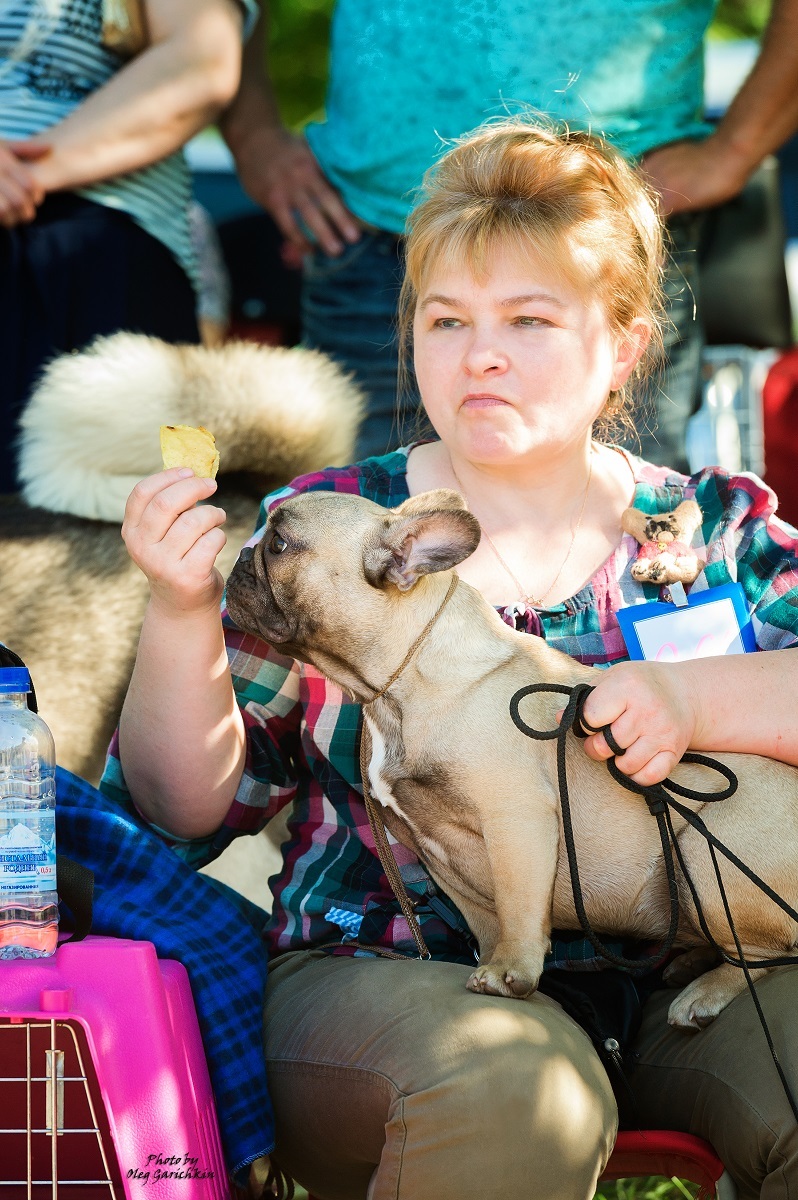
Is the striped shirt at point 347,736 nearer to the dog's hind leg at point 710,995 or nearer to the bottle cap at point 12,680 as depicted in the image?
the dog's hind leg at point 710,995

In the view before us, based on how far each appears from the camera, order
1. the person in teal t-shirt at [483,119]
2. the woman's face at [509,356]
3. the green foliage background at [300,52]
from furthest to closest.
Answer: the green foliage background at [300,52] < the person in teal t-shirt at [483,119] < the woman's face at [509,356]

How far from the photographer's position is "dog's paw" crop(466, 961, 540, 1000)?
1564mm

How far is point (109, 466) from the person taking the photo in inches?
102

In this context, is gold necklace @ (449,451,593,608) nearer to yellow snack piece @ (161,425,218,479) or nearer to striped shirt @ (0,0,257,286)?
yellow snack piece @ (161,425,218,479)

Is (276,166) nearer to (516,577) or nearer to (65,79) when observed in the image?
(65,79)

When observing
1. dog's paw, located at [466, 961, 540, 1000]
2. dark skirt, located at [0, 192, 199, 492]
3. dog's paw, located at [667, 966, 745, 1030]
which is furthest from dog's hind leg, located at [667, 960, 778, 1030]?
dark skirt, located at [0, 192, 199, 492]

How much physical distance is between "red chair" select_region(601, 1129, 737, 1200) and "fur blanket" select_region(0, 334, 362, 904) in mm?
986

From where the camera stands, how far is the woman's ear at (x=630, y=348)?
2.04m

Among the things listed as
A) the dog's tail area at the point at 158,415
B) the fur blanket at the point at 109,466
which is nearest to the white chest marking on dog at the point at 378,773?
the fur blanket at the point at 109,466

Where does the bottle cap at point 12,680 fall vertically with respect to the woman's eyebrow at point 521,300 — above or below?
below

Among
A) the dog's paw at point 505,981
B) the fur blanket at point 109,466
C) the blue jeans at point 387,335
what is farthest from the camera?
the blue jeans at point 387,335

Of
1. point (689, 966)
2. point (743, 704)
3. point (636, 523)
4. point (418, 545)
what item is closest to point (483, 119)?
point (636, 523)

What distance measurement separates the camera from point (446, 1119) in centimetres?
143

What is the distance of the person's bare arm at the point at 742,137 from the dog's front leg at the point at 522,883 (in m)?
1.64
